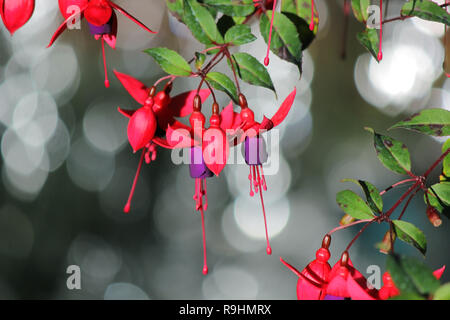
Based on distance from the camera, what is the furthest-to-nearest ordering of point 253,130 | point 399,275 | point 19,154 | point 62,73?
point 19,154 → point 62,73 → point 253,130 → point 399,275

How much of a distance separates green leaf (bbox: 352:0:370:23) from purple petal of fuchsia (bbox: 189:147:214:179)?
0.17m

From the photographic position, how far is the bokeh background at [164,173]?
1195mm

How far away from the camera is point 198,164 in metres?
0.32

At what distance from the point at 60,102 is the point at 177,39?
0.44 meters

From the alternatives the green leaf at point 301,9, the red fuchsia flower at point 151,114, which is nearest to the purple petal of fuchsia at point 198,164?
the red fuchsia flower at point 151,114

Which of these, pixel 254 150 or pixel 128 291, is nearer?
pixel 254 150

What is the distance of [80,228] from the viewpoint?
1.39 metres

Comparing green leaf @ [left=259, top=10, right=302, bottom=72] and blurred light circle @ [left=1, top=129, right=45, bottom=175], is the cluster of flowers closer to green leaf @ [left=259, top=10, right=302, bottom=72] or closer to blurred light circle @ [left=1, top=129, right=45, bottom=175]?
green leaf @ [left=259, top=10, right=302, bottom=72]

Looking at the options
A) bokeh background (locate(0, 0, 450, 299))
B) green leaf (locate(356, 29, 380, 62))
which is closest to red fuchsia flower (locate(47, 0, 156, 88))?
green leaf (locate(356, 29, 380, 62))

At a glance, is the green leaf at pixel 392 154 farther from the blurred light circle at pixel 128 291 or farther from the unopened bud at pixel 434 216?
the blurred light circle at pixel 128 291

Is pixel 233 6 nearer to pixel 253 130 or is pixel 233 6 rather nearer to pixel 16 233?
pixel 253 130

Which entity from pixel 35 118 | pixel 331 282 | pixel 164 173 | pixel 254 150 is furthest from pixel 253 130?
pixel 35 118

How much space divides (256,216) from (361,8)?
1090mm
